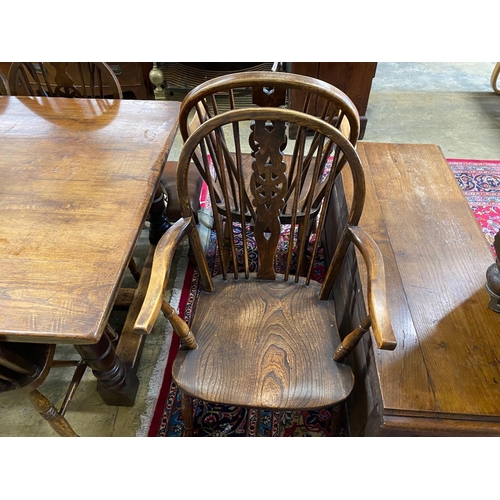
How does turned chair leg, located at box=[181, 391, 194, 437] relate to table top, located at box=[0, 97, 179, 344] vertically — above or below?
below

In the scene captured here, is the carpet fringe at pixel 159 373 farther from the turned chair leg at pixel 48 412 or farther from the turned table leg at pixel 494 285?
the turned table leg at pixel 494 285

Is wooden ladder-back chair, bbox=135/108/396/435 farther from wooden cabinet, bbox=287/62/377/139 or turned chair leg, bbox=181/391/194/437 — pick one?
wooden cabinet, bbox=287/62/377/139

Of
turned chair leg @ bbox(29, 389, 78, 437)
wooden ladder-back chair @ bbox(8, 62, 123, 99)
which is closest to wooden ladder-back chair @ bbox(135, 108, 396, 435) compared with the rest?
turned chair leg @ bbox(29, 389, 78, 437)

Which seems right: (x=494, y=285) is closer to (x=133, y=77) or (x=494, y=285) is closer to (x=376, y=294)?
(x=376, y=294)

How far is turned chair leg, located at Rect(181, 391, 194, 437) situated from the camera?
1.09m

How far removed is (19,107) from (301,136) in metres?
1.09

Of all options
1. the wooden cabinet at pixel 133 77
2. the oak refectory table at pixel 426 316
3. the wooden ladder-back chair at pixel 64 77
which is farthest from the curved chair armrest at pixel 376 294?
the wooden cabinet at pixel 133 77

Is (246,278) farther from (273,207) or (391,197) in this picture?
(391,197)

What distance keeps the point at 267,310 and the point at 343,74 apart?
6.02 ft

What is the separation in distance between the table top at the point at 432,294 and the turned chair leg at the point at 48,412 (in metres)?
0.90

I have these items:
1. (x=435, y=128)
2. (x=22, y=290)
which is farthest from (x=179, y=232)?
(x=435, y=128)

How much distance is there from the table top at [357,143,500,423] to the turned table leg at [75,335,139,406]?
2.56 feet

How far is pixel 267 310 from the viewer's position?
1093 millimetres

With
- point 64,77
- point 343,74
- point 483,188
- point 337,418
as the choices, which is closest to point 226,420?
point 337,418
